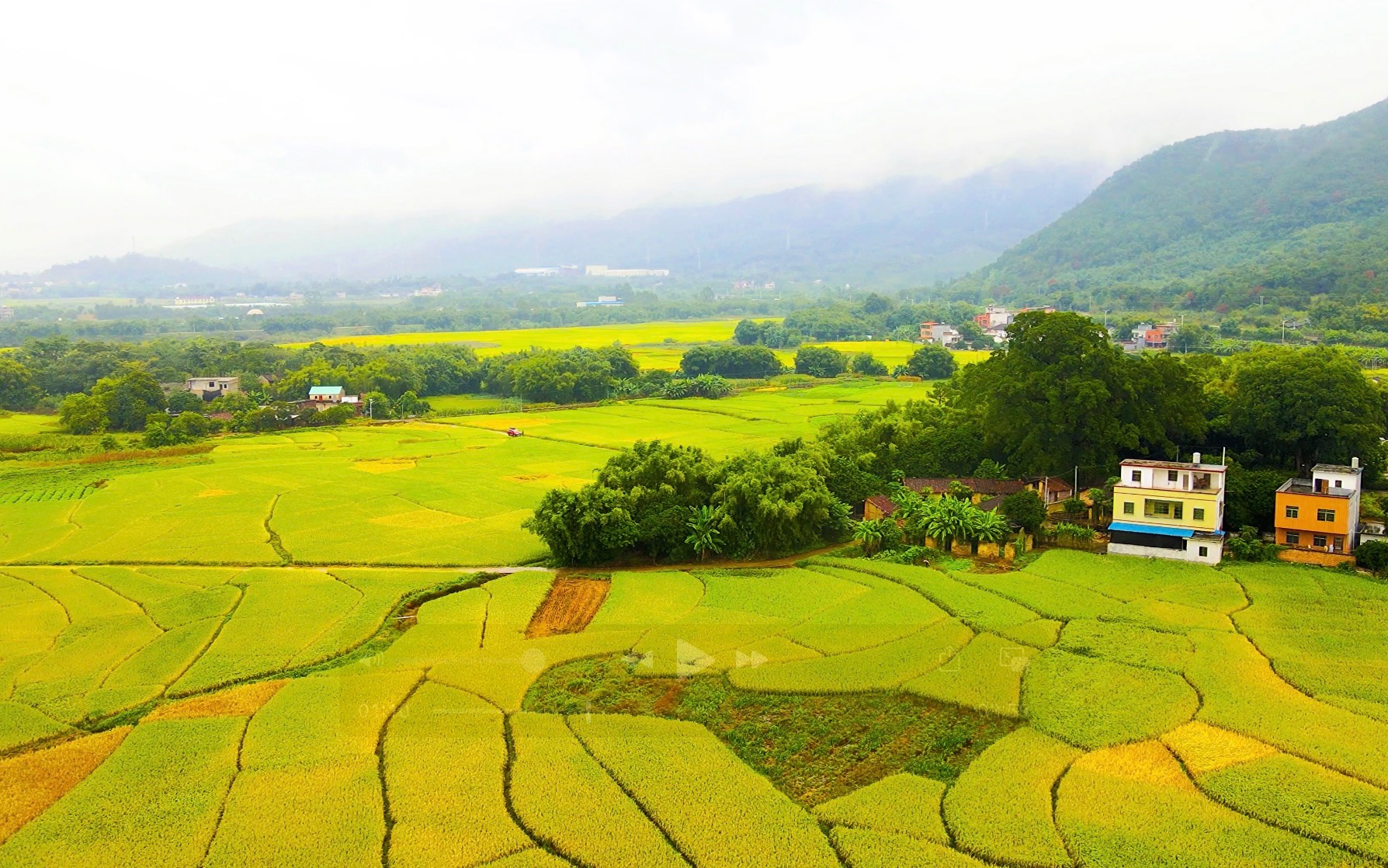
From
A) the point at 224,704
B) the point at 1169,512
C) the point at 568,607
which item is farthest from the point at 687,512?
the point at 224,704

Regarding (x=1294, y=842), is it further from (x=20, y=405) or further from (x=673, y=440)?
(x=20, y=405)

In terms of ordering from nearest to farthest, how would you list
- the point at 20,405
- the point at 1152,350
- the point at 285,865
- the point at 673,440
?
1. the point at 285,865
2. the point at 673,440
3. the point at 20,405
4. the point at 1152,350

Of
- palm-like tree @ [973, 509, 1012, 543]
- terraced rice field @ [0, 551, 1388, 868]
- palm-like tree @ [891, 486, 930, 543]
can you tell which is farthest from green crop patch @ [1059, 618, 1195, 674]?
palm-like tree @ [891, 486, 930, 543]

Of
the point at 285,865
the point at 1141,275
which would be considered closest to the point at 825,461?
the point at 285,865

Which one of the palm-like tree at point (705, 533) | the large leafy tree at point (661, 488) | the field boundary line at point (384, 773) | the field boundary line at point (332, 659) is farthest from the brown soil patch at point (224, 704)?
the palm-like tree at point (705, 533)

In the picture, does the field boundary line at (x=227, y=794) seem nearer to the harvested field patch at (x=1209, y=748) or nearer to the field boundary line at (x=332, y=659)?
the field boundary line at (x=332, y=659)

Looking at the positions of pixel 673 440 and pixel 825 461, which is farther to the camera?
pixel 673 440
